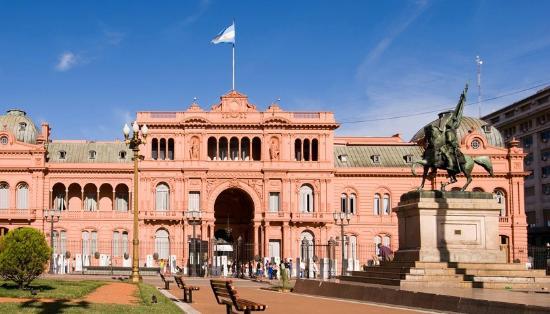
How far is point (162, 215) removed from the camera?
69.6 meters

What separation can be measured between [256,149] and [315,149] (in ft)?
18.7

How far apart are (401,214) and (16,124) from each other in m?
55.7

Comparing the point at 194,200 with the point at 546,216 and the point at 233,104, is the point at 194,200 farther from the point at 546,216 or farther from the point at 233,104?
the point at 546,216

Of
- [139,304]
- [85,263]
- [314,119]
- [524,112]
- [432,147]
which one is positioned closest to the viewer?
[139,304]

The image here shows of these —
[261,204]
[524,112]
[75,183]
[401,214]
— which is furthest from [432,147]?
[524,112]

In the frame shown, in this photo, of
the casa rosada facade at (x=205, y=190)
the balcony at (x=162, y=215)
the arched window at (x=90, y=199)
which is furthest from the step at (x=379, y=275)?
the arched window at (x=90, y=199)

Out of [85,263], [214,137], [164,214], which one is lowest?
[85,263]

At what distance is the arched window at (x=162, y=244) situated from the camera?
69250 millimetres

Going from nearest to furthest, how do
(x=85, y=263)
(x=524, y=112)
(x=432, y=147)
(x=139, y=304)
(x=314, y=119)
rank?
(x=139, y=304) < (x=432, y=147) < (x=85, y=263) < (x=314, y=119) < (x=524, y=112)

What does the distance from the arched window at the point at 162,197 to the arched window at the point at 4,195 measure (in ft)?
46.0

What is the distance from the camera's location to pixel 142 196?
70.2 m

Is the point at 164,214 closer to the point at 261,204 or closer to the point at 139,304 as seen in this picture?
the point at 261,204

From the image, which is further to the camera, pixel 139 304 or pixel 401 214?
pixel 401 214

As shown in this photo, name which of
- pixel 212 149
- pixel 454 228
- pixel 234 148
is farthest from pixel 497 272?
pixel 212 149
